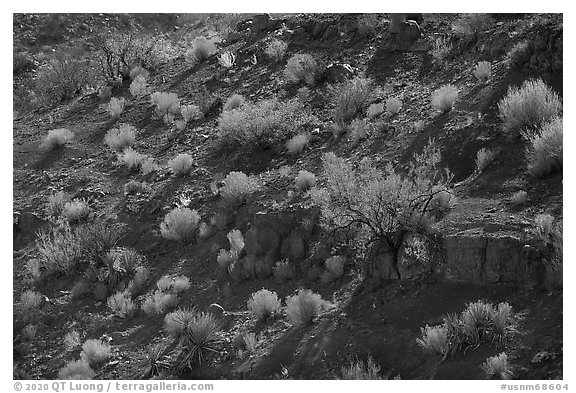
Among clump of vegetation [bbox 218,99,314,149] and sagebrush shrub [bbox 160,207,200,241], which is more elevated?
clump of vegetation [bbox 218,99,314,149]

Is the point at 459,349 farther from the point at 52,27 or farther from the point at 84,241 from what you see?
the point at 52,27

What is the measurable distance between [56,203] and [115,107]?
5428mm

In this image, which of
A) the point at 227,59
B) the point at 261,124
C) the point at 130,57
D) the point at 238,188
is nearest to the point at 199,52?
the point at 227,59

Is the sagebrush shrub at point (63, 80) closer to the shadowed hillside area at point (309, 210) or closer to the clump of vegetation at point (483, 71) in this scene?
the shadowed hillside area at point (309, 210)

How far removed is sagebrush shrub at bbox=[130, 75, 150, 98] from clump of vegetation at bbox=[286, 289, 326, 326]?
12.9 m

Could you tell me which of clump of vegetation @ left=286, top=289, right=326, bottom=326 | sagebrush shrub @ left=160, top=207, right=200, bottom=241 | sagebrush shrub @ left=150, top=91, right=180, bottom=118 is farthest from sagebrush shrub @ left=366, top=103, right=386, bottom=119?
clump of vegetation @ left=286, top=289, right=326, bottom=326

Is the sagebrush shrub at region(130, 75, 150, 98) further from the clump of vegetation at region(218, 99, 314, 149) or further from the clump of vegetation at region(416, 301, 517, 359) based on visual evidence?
the clump of vegetation at region(416, 301, 517, 359)

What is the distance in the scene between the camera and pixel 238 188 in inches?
726

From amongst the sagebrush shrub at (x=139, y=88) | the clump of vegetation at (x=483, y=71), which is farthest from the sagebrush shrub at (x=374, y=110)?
the sagebrush shrub at (x=139, y=88)

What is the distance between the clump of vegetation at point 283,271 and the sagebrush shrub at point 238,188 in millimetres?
2573

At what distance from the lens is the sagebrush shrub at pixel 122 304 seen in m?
16.8

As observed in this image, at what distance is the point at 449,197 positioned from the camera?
15.5 meters

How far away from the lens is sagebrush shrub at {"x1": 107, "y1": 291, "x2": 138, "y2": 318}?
1683 centimetres

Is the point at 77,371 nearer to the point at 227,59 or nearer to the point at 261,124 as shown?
the point at 261,124
